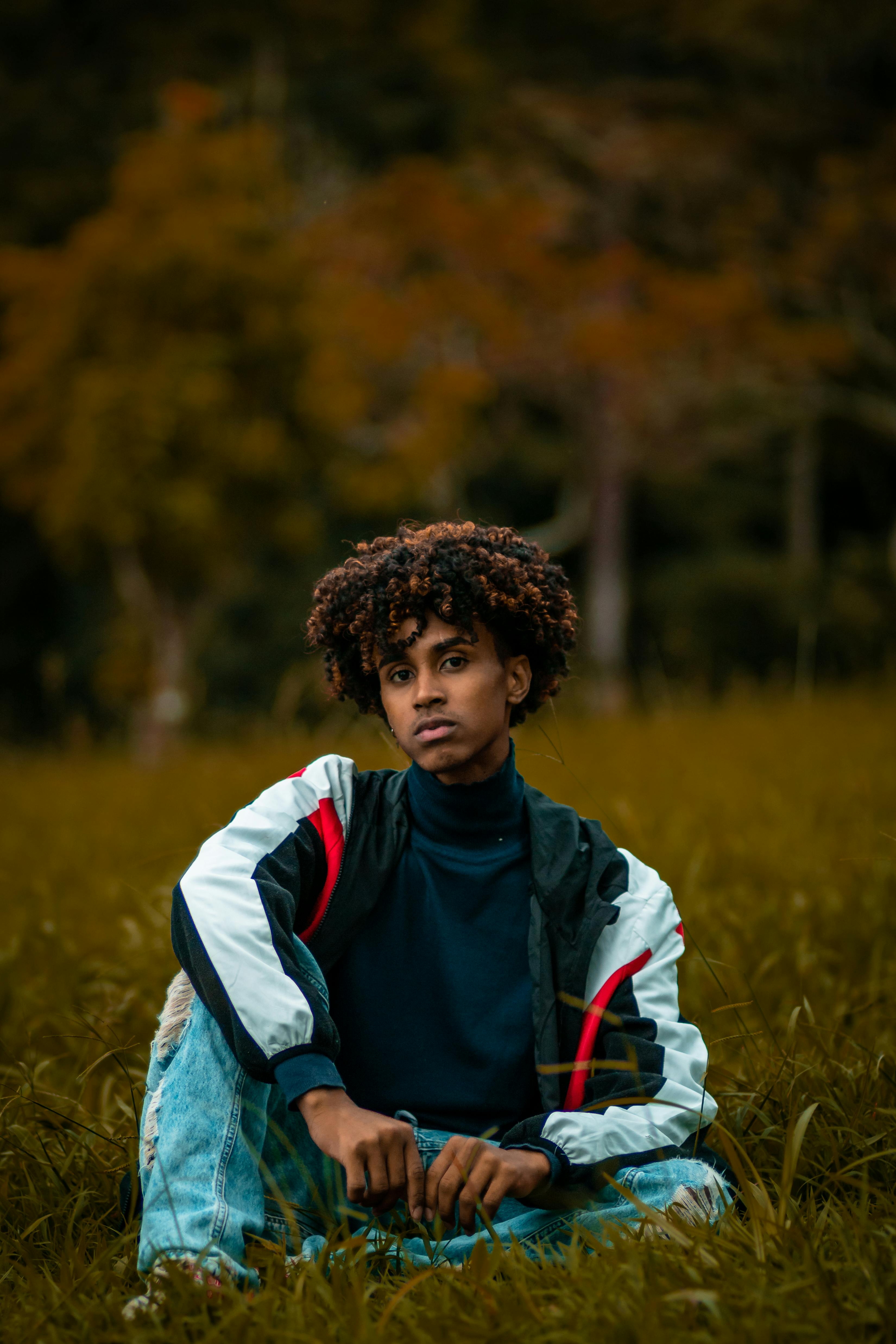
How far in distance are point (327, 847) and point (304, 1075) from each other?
39 centimetres

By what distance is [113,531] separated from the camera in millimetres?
10125

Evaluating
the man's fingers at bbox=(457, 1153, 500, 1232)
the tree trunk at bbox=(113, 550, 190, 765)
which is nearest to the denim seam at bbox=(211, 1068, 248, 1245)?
the man's fingers at bbox=(457, 1153, 500, 1232)

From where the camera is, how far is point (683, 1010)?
2.73 meters

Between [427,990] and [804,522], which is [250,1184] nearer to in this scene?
[427,990]

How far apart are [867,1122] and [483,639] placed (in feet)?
3.41

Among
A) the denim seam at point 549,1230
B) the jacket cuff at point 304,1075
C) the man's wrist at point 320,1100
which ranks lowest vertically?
the denim seam at point 549,1230

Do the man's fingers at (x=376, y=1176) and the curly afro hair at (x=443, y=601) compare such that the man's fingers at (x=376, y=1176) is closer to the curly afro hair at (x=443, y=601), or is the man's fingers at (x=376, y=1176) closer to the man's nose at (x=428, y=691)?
the man's nose at (x=428, y=691)

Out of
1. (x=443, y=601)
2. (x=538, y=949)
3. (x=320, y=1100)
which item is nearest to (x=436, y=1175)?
(x=320, y=1100)

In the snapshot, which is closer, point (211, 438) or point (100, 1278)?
point (100, 1278)

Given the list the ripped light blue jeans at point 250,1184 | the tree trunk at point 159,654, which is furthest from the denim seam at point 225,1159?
the tree trunk at point 159,654

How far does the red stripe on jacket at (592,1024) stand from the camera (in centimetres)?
177

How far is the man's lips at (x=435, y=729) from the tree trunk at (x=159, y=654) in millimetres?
8763

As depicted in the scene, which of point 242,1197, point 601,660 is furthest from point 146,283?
point 242,1197

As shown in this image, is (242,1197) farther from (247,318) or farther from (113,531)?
(247,318)
